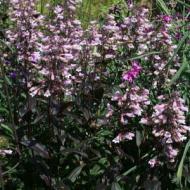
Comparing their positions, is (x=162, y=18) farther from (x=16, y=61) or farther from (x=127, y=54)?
(x=16, y=61)

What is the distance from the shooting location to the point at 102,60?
399 centimetres

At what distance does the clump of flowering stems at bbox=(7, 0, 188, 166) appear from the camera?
330 cm

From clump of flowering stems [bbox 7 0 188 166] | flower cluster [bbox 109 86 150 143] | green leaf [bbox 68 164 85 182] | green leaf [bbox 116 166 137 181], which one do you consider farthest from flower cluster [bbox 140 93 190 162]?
green leaf [bbox 68 164 85 182]

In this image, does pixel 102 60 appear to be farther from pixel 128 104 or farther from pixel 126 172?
pixel 126 172

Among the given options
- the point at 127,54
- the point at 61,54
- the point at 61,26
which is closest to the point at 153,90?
the point at 127,54

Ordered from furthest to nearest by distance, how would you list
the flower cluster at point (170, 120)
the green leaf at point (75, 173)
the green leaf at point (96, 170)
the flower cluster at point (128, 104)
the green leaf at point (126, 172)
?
the green leaf at point (96, 170), the green leaf at point (75, 173), the green leaf at point (126, 172), the flower cluster at point (128, 104), the flower cluster at point (170, 120)

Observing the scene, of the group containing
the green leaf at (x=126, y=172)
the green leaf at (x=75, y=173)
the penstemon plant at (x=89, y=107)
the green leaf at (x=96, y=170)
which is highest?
the penstemon plant at (x=89, y=107)

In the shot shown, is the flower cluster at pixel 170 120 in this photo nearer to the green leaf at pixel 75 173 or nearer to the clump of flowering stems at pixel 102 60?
the clump of flowering stems at pixel 102 60

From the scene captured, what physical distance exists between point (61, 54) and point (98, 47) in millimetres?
706

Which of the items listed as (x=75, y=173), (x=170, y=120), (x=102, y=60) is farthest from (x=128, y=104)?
(x=102, y=60)

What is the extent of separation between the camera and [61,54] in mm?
3295

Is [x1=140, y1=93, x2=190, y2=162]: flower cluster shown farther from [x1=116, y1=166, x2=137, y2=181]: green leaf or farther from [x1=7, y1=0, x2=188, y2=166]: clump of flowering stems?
[x1=116, y1=166, x2=137, y2=181]: green leaf

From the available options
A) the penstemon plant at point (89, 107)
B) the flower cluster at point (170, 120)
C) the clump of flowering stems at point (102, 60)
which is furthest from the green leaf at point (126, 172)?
the flower cluster at point (170, 120)

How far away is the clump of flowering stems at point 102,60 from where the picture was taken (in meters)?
3.30
